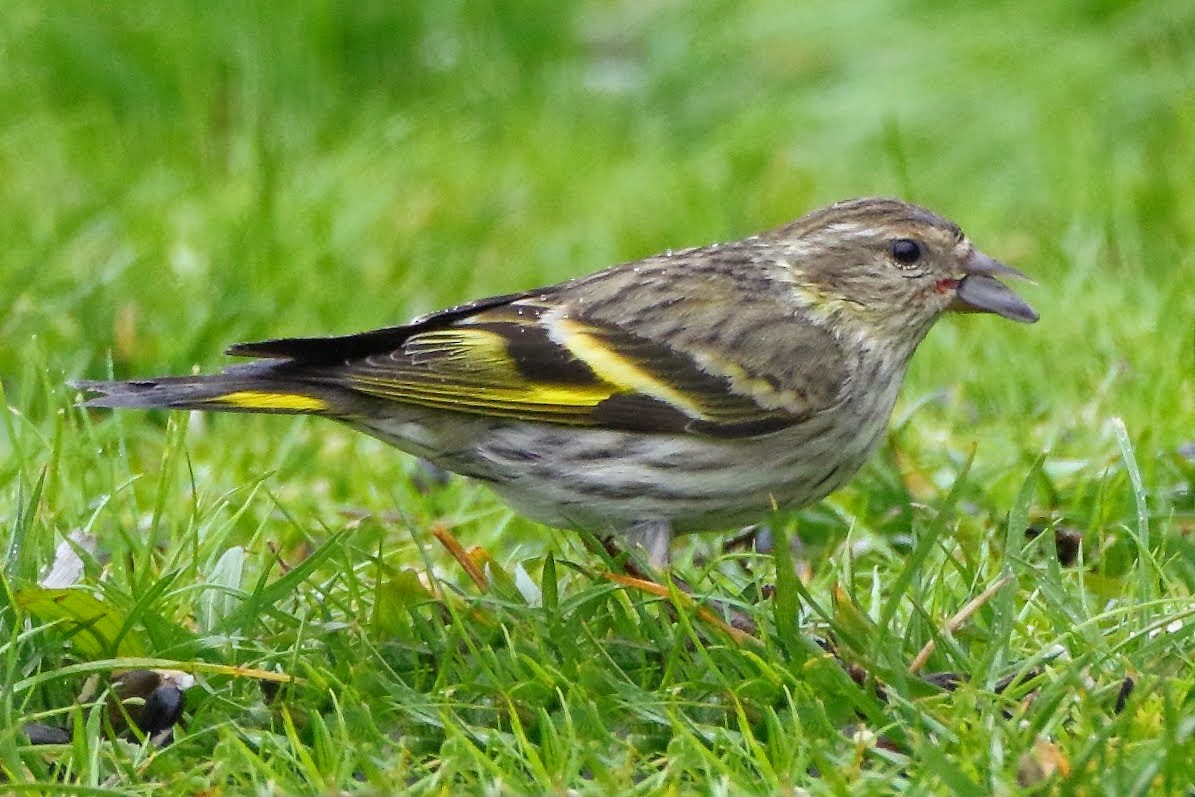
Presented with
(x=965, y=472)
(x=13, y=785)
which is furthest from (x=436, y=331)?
(x=13, y=785)

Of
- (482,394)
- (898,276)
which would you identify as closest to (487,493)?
(482,394)

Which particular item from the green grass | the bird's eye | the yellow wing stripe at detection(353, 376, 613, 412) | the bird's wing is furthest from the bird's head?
the yellow wing stripe at detection(353, 376, 613, 412)

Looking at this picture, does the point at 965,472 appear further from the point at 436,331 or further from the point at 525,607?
the point at 436,331

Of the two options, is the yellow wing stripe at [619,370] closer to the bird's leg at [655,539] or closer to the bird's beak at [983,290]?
the bird's leg at [655,539]

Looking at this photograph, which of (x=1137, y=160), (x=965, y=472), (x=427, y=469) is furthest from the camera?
(x=1137, y=160)

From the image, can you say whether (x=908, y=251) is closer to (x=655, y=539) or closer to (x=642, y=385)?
(x=642, y=385)

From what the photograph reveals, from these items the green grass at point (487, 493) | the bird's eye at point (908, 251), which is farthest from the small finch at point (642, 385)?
the green grass at point (487, 493)
